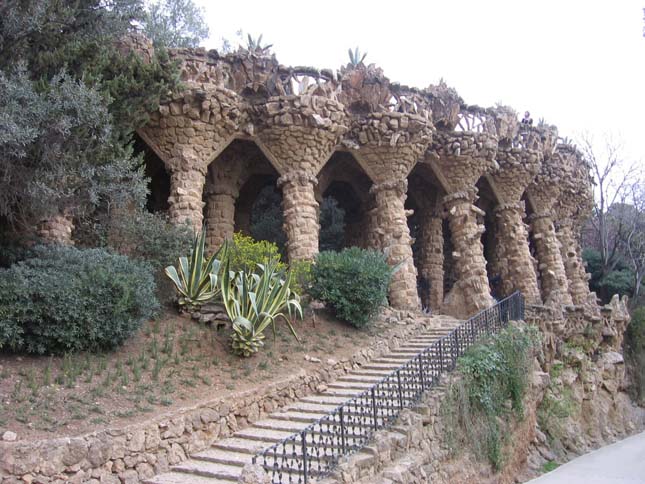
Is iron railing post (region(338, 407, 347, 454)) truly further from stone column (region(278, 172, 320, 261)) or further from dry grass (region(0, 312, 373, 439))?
stone column (region(278, 172, 320, 261))

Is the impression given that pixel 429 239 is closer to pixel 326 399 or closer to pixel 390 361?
pixel 390 361

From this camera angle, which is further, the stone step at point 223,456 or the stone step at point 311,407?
the stone step at point 311,407

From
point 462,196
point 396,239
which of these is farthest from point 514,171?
point 396,239

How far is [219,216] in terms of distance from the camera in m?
14.4

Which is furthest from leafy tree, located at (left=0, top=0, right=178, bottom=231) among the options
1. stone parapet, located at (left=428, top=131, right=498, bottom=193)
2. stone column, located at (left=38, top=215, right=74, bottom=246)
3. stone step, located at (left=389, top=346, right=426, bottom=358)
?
stone parapet, located at (left=428, top=131, right=498, bottom=193)

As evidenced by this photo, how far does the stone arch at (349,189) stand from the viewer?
16.1 m

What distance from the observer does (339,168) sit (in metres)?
16.4

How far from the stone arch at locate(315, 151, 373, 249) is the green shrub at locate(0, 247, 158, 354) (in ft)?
28.9

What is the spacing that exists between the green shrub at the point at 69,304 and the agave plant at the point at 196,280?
1.14 metres

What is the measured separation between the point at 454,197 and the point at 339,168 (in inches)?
129

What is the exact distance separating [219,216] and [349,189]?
4719mm

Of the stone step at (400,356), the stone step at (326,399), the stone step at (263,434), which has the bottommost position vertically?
the stone step at (263,434)

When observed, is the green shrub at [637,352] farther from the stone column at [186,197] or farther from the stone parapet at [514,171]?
the stone column at [186,197]

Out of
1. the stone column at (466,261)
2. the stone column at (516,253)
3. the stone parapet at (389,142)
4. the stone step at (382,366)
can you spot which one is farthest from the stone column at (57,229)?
the stone column at (516,253)
